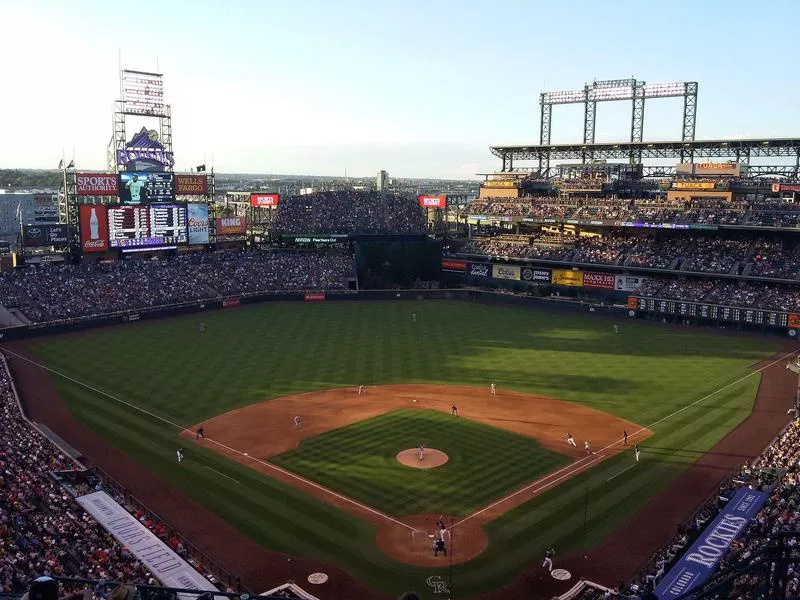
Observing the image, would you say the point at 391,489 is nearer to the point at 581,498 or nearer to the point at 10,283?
the point at 581,498

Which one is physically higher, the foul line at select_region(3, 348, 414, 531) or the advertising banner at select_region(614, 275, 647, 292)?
the advertising banner at select_region(614, 275, 647, 292)

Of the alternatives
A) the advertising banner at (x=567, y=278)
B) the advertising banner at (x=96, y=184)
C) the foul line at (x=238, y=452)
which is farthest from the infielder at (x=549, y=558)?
the advertising banner at (x=96, y=184)

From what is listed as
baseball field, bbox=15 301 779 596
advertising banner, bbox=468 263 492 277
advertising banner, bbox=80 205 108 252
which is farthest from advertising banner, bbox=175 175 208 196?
advertising banner, bbox=468 263 492 277

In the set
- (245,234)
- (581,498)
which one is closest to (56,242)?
(245,234)

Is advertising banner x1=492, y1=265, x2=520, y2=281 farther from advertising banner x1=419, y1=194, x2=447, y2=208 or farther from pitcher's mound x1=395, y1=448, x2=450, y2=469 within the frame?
pitcher's mound x1=395, y1=448, x2=450, y2=469

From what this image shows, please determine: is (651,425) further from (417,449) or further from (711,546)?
(711,546)
